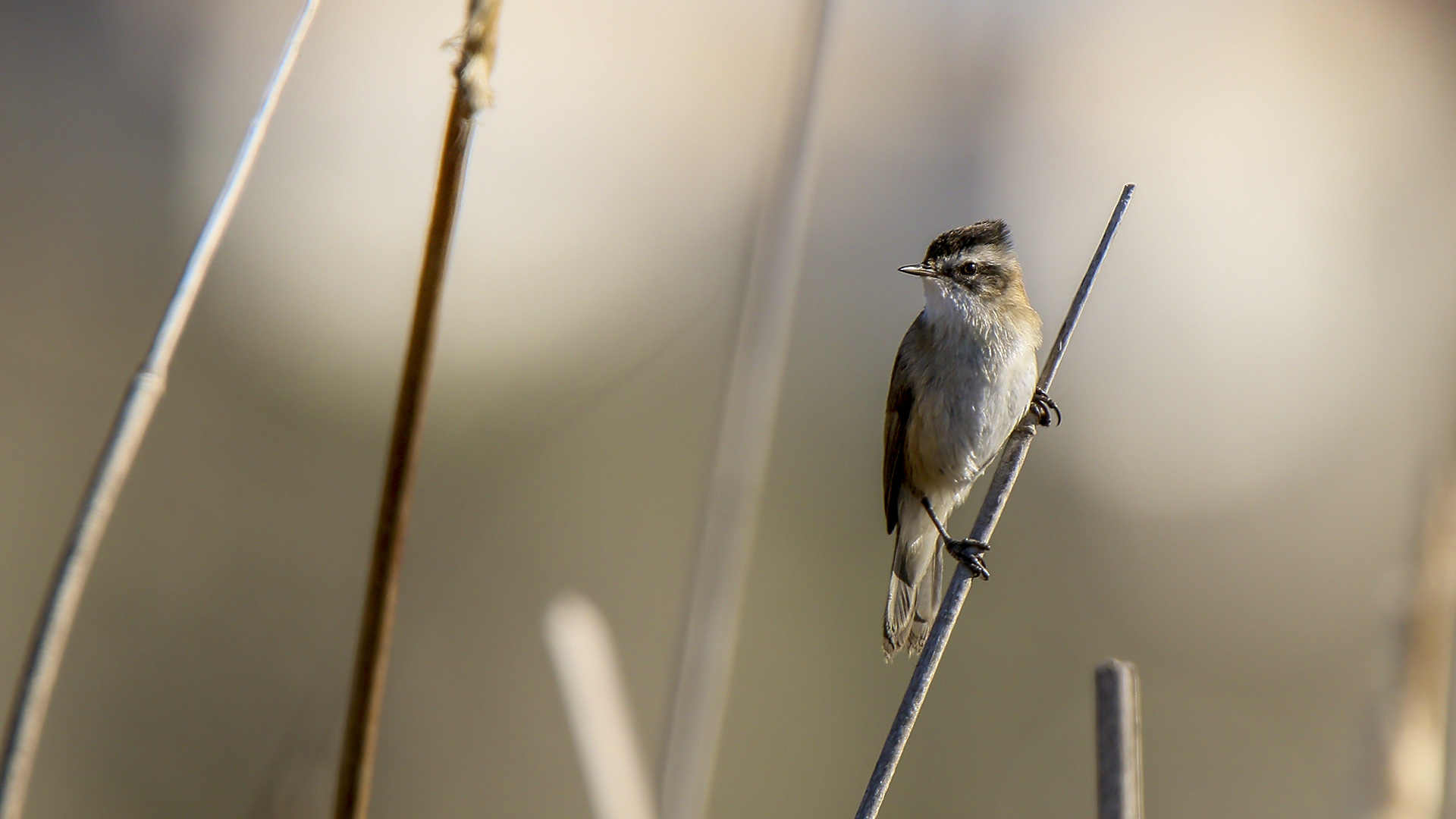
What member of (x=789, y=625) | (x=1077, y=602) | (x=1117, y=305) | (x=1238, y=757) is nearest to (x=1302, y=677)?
(x=1238, y=757)

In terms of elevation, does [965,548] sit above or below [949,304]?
below

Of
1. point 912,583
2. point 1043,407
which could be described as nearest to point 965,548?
point 1043,407

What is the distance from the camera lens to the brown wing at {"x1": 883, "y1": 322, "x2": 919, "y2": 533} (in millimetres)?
2154

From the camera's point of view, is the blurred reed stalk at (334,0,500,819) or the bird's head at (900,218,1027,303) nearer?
the blurred reed stalk at (334,0,500,819)

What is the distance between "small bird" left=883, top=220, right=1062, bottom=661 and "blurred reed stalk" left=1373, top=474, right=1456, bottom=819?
2.96ft

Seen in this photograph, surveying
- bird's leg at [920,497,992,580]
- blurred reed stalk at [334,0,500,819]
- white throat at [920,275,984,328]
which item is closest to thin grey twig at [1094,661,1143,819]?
bird's leg at [920,497,992,580]

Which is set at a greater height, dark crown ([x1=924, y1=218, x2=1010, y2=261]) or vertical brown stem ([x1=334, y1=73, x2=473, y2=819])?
dark crown ([x1=924, y1=218, x2=1010, y2=261])

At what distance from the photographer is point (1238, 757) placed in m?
4.93

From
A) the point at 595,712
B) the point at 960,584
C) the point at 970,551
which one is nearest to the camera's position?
the point at 960,584

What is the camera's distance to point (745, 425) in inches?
49.2

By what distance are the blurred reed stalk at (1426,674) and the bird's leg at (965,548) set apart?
43 cm

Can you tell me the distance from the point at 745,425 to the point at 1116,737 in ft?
2.24

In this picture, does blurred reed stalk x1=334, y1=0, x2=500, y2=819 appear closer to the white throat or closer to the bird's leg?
the bird's leg

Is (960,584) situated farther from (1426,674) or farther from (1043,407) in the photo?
(1043,407)
